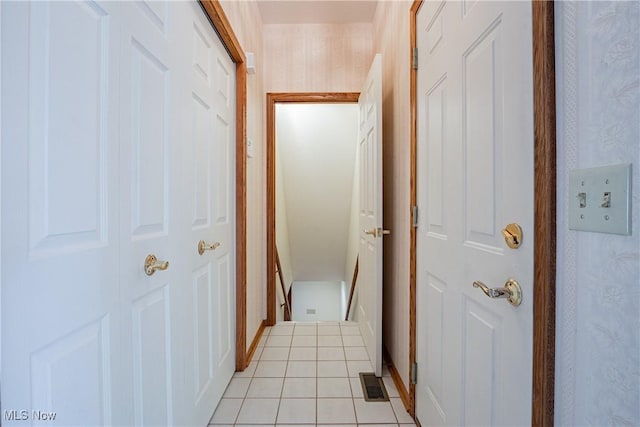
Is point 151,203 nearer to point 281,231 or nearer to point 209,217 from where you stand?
point 209,217

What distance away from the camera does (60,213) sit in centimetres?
66

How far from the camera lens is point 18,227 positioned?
57 centimetres

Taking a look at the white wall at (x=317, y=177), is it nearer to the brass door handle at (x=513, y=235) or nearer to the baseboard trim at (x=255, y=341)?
the baseboard trim at (x=255, y=341)

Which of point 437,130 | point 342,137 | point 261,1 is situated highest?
point 261,1

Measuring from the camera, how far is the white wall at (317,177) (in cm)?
398

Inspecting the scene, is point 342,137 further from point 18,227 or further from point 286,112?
point 18,227

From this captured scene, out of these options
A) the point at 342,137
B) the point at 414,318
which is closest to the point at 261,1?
the point at 342,137

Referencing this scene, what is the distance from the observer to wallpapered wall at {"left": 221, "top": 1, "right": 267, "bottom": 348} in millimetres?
2248

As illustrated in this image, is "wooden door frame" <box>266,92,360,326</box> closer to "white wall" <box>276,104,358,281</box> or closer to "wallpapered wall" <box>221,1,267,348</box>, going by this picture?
"wallpapered wall" <box>221,1,267,348</box>

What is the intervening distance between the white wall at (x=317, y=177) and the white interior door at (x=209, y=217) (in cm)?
207

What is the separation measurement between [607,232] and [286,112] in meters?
3.78

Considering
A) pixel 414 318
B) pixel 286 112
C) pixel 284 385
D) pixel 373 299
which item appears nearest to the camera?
pixel 414 318

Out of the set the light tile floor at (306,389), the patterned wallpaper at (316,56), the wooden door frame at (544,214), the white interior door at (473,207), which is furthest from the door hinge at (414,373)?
the patterned wallpaper at (316,56)

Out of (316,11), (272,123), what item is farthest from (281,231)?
(316,11)
